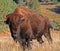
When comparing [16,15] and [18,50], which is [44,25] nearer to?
[16,15]

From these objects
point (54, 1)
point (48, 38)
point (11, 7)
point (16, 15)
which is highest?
point (16, 15)

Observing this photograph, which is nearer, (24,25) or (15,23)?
(15,23)

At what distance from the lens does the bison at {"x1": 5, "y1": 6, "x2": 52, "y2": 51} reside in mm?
10133

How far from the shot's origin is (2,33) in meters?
35.5

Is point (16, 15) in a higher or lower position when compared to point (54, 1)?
higher

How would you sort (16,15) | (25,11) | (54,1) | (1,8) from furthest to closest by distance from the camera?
(54,1) → (1,8) → (25,11) → (16,15)

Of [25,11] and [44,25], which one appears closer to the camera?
[25,11]

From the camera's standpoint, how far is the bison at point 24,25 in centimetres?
1013

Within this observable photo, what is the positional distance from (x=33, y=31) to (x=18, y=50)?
3.56 metres

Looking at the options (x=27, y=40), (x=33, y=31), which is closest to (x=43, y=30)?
(x=33, y=31)

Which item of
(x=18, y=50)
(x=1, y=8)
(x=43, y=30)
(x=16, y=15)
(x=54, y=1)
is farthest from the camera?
(x=54, y=1)

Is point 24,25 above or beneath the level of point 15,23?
beneath

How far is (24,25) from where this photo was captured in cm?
1066

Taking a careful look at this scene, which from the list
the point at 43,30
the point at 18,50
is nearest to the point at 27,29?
the point at 43,30
